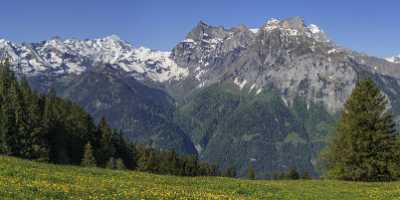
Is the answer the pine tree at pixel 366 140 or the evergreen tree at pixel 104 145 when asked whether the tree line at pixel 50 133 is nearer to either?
the evergreen tree at pixel 104 145

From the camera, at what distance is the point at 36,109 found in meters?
95.6

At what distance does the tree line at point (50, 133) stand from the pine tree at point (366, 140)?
44.8 metres

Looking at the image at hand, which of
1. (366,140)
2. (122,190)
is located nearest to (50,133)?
(366,140)

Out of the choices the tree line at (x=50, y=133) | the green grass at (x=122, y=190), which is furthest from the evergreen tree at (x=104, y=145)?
the green grass at (x=122, y=190)

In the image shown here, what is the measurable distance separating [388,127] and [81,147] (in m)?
76.3

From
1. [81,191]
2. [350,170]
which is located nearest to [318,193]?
[81,191]

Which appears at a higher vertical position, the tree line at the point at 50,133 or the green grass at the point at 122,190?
the tree line at the point at 50,133

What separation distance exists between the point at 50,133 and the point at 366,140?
59.7 metres

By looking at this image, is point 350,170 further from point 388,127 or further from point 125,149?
point 125,149

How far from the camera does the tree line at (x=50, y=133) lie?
3529 inches

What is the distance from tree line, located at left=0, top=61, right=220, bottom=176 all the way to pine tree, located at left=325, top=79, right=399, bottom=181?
44828 millimetres

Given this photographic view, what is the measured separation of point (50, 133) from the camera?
10462 cm

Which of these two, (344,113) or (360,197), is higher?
(344,113)

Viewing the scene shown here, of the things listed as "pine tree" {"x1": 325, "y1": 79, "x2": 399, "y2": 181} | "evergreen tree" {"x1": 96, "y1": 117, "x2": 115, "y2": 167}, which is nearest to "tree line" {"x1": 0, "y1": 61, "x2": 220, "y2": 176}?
"evergreen tree" {"x1": 96, "y1": 117, "x2": 115, "y2": 167}
